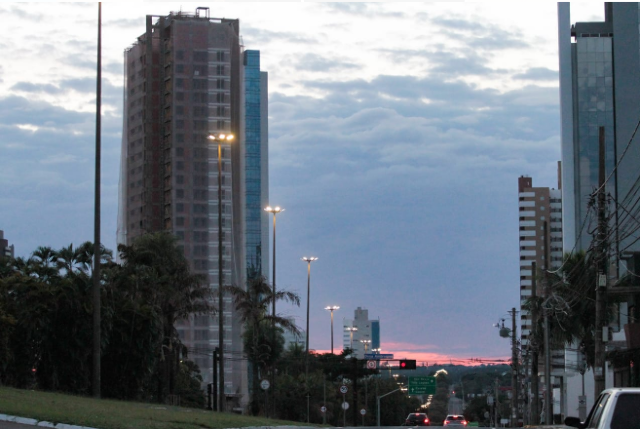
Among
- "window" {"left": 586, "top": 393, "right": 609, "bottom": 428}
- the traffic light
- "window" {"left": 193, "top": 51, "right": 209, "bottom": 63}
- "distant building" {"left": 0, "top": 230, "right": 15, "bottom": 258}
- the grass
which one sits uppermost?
"window" {"left": 193, "top": 51, "right": 209, "bottom": 63}

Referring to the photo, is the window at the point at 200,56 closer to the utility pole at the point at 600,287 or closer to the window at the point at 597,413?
the utility pole at the point at 600,287

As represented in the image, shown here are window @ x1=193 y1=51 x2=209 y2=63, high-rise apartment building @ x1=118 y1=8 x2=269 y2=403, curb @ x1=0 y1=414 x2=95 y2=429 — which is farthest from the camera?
window @ x1=193 y1=51 x2=209 y2=63

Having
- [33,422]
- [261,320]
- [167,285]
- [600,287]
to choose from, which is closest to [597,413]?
[33,422]

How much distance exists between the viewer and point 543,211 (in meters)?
196

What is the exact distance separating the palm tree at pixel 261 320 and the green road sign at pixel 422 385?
30818 mm

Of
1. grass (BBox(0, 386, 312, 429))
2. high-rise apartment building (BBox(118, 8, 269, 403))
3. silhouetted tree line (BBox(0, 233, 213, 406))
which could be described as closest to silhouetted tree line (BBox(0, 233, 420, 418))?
silhouetted tree line (BBox(0, 233, 213, 406))

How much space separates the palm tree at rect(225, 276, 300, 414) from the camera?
62812mm

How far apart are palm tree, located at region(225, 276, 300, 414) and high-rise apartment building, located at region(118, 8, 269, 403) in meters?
43.6

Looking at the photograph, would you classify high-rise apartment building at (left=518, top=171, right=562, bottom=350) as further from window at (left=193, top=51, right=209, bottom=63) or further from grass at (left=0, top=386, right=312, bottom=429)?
grass at (left=0, top=386, right=312, bottom=429)

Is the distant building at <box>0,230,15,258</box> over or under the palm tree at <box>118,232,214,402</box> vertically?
over

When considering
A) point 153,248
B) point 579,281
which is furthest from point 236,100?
point 579,281

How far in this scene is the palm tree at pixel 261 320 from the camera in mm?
62812

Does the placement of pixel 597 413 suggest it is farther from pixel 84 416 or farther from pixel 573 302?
pixel 573 302

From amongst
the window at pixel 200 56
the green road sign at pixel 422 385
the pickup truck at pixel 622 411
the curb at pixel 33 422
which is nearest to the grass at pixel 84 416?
the curb at pixel 33 422
